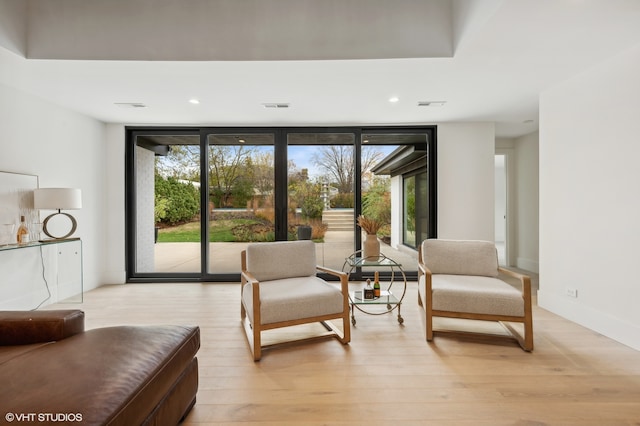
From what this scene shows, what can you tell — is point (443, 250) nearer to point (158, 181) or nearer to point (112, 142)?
point (158, 181)

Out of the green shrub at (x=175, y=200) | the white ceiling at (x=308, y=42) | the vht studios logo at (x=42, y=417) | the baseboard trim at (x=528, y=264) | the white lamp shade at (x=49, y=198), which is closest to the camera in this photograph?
the vht studios logo at (x=42, y=417)

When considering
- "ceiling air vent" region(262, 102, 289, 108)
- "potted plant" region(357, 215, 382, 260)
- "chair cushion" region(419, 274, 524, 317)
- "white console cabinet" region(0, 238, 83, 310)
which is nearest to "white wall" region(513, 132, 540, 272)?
"chair cushion" region(419, 274, 524, 317)

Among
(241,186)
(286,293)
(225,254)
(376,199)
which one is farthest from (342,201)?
(286,293)

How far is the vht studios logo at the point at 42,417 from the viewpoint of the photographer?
1.00 m

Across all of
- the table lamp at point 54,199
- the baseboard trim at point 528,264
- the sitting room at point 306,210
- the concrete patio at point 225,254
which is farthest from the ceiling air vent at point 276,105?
the baseboard trim at point 528,264

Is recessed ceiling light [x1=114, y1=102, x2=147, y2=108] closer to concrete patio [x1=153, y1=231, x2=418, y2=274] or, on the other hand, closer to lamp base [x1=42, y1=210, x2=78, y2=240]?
lamp base [x1=42, y1=210, x2=78, y2=240]

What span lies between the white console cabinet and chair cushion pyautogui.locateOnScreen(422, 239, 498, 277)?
4.02 m

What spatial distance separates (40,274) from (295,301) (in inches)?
126

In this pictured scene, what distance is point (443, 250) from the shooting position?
10.5ft

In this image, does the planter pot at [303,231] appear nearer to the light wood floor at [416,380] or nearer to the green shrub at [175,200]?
the green shrub at [175,200]

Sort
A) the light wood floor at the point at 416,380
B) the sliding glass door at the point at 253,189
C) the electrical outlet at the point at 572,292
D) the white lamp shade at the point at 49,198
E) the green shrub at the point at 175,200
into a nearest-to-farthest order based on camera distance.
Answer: the light wood floor at the point at 416,380 → the electrical outlet at the point at 572,292 → the white lamp shade at the point at 49,198 → the sliding glass door at the point at 253,189 → the green shrub at the point at 175,200

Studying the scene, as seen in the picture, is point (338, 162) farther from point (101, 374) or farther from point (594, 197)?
point (101, 374)

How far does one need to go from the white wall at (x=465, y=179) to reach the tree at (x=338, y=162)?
1.16 metres

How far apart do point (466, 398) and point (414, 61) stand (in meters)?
2.56
